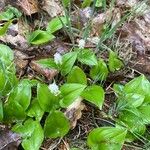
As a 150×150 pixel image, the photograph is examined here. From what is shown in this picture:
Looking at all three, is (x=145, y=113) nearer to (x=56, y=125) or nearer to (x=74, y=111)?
(x=74, y=111)

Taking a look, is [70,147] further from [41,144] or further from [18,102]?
[18,102]

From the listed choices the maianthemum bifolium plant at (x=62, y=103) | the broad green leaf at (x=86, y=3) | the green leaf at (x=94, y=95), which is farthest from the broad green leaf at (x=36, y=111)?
the broad green leaf at (x=86, y=3)

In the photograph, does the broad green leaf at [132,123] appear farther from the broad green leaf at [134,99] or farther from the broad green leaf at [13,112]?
the broad green leaf at [13,112]

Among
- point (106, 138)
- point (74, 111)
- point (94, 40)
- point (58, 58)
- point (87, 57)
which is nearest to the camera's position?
point (106, 138)

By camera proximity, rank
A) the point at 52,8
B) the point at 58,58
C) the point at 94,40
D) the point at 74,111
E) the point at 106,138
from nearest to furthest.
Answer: the point at 106,138 < the point at 74,111 < the point at 58,58 < the point at 94,40 < the point at 52,8


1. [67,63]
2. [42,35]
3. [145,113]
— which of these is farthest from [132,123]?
[42,35]
